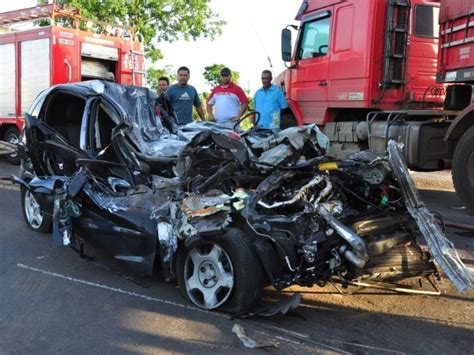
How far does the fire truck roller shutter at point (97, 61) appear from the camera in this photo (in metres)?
12.9

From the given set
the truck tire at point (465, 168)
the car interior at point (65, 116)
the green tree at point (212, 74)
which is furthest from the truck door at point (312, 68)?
the green tree at point (212, 74)

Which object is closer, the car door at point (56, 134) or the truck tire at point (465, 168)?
the car door at point (56, 134)

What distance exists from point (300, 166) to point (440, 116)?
4210mm

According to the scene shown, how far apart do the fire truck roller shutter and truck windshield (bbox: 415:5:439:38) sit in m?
8.20

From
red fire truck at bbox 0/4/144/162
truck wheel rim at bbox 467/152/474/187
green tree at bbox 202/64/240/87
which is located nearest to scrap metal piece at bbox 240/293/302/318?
truck wheel rim at bbox 467/152/474/187

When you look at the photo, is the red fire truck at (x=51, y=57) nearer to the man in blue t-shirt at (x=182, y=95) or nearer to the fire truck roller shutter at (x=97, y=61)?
the fire truck roller shutter at (x=97, y=61)

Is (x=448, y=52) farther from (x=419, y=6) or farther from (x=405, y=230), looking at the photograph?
(x=405, y=230)

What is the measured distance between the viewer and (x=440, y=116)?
24.0 feet

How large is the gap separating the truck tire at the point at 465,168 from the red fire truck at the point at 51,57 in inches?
366

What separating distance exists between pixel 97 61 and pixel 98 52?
33 centimetres

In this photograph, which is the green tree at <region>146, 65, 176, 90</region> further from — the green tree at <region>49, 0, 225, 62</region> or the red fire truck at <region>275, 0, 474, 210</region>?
the red fire truck at <region>275, 0, 474, 210</region>

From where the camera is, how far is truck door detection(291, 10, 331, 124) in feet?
27.5

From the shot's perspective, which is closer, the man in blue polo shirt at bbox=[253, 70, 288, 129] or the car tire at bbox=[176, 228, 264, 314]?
the car tire at bbox=[176, 228, 264, 314]

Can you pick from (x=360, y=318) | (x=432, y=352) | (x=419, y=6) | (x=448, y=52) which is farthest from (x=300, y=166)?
(x=419, y=6)
